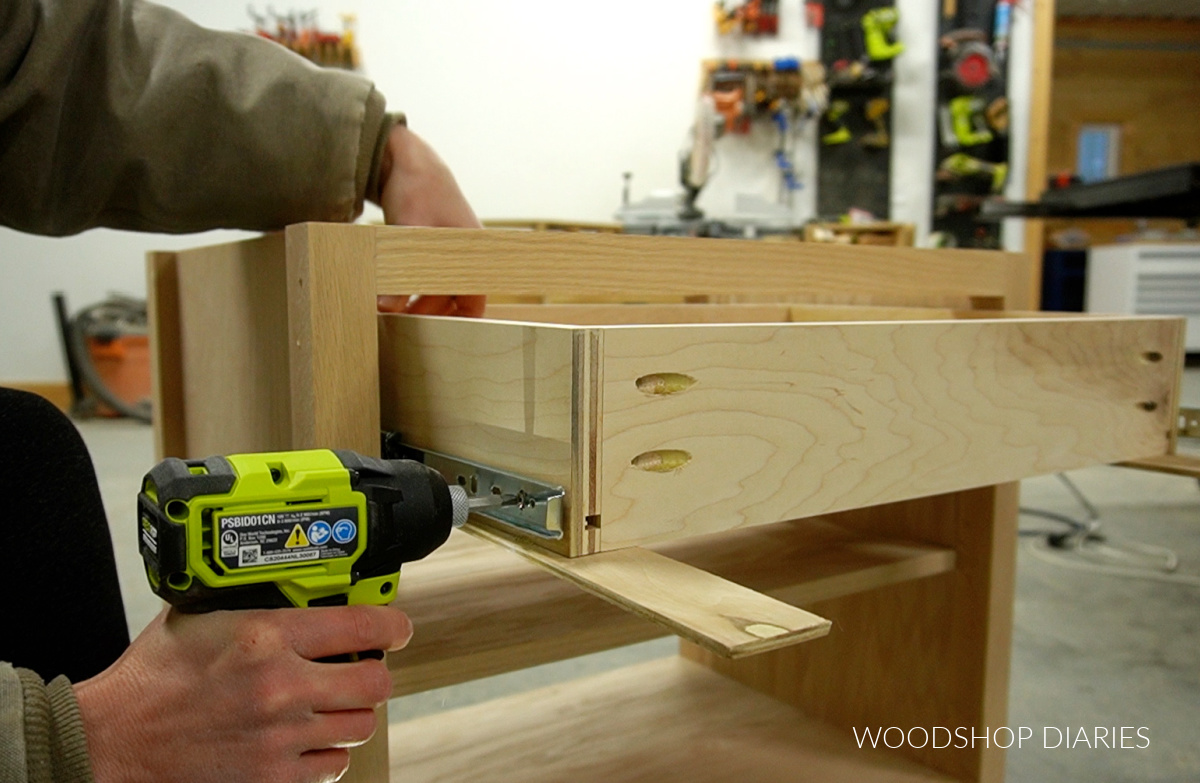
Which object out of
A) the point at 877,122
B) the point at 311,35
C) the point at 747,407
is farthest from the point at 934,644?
the point at 877,122

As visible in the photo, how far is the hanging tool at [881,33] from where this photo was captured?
404 cm

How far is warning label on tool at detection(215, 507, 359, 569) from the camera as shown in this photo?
0.45m

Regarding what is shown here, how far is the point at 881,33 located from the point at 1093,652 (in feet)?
10.4

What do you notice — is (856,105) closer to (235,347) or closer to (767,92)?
(767,92)

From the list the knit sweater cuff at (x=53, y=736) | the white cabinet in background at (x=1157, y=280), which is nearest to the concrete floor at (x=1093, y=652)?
the knit sweater cuff at (x=53, y=736)

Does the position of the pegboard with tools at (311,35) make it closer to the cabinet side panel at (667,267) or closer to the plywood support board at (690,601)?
the cabinet side panel at (667,267)

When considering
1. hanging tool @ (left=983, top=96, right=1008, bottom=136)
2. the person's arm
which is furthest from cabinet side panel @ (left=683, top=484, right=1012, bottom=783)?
hanging tool @ (left=983, top=96, right=1008, bottom=136)

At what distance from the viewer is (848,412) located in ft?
2.09

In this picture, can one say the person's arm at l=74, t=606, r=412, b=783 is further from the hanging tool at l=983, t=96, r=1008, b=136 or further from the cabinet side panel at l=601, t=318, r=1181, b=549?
the hanging tool at l=983, t=96, r=1008, b=136

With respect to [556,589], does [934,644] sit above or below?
below

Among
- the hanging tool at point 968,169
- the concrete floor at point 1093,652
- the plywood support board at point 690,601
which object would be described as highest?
the hanging tool at point 968,169

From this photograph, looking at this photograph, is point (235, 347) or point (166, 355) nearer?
point (235, 347)

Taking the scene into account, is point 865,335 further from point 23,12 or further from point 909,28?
point 909,28

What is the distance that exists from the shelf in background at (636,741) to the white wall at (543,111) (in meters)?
2.75
